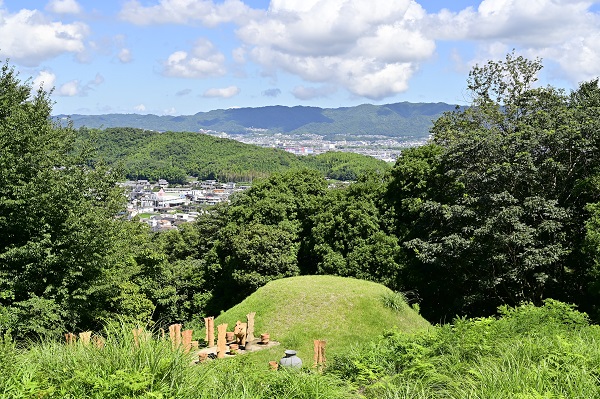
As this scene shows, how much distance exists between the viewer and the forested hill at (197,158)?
108875 mm

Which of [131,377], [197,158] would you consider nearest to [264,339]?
[131,377]

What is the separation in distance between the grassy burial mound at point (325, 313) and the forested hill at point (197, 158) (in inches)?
3496

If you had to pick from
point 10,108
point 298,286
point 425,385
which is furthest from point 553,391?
point 10,108

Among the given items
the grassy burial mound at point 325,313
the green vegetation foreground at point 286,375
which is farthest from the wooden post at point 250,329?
the green vegetation foreground at point 286,375

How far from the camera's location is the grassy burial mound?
41.3 feet

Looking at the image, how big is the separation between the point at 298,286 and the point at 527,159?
26.0 ft

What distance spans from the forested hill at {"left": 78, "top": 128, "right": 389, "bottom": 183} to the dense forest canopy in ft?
271

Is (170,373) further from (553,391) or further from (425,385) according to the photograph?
(553,391)

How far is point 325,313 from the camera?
13.4 meters

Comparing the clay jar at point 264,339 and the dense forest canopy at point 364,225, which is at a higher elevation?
the dense forest canopy at point 364,225

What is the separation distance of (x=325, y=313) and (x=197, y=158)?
112 metres

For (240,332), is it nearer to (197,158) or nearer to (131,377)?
(131,377)

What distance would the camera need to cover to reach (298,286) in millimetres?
14812

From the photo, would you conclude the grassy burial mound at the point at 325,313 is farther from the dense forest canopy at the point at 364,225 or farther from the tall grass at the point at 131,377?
the tall grass at the point at 131,377
